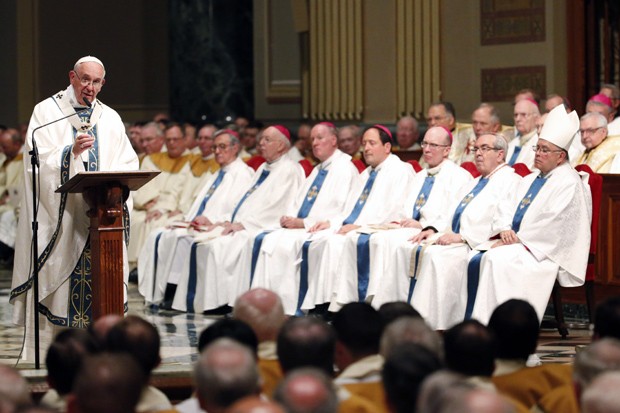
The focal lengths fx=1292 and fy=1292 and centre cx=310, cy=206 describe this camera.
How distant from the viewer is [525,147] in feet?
35.1

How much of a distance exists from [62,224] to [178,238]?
406 cm

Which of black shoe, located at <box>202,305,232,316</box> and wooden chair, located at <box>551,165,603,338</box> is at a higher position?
wooden chair, located at <box>551,165,603,338</box>

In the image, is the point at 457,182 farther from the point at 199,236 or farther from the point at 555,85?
the point at 555,85

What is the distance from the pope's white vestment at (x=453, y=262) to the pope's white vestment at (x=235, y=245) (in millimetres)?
2022

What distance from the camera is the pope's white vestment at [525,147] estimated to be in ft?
34.6

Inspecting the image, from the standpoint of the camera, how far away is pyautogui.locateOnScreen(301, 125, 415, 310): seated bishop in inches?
387

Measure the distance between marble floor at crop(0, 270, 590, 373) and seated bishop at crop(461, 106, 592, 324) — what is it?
31 cm

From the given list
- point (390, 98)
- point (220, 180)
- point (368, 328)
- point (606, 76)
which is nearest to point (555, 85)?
point (606, 76)

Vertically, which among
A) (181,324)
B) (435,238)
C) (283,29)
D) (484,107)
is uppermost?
(283,29)

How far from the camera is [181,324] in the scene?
9.75m

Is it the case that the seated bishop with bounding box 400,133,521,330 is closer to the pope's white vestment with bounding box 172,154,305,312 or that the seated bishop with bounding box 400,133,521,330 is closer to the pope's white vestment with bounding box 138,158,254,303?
the pope's white vestment with bounding box 172,154,305,312

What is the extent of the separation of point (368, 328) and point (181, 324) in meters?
5.33

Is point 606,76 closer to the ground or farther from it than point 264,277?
farther from it

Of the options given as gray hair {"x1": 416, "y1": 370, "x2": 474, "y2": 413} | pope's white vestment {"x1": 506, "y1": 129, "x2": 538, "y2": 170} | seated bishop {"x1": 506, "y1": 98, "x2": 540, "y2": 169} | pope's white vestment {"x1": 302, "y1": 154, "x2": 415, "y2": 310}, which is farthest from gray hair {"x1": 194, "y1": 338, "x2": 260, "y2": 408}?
seated bishop {"x1": 506, "y1": 98, "x2": 540, "y2": 169}
